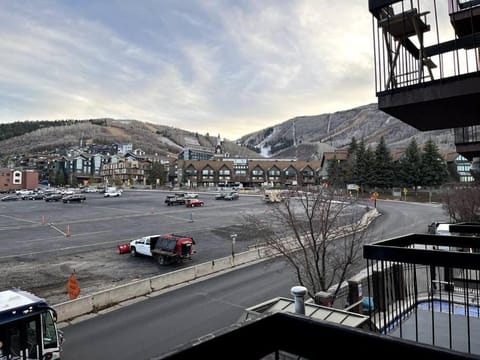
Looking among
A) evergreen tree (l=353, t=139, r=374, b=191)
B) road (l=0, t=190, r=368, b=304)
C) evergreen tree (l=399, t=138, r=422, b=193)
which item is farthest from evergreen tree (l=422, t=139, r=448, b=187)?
road (l=0, t=190, r=368, b=304)

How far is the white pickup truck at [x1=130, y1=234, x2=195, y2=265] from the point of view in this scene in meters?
23.2

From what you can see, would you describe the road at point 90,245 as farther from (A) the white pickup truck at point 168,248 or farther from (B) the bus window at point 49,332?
(B) the bus window at point 49,332

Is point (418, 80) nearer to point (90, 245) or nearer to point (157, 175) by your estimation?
point (90, 245)

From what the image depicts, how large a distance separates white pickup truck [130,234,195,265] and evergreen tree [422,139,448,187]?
68.1m

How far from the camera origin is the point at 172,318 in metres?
14.6

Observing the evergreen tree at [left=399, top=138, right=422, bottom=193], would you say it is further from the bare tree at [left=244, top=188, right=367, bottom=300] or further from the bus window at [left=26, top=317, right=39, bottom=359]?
the bus window at [left=26, top=317, right=39, bottom=359]

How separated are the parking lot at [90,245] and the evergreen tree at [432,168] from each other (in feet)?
156

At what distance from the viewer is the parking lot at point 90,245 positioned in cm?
2028

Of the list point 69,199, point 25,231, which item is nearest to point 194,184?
point 69,199

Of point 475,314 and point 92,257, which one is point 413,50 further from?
point 92,257

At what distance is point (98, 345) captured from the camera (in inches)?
482

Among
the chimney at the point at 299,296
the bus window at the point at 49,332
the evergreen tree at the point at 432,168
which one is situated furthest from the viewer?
the evergreen tree at the point at 432,168

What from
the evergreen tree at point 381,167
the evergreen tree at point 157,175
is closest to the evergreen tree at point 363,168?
the evergreen tree at point 381,167

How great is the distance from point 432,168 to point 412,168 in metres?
4.26
